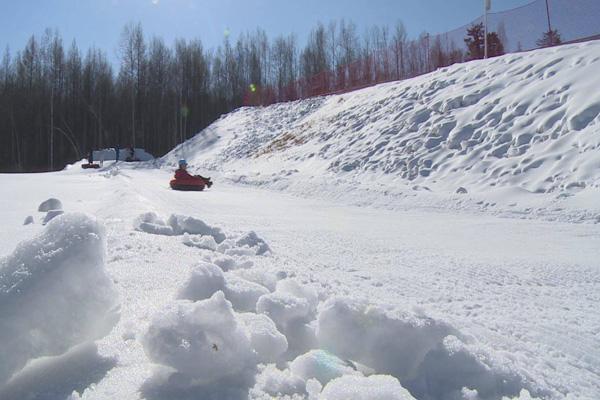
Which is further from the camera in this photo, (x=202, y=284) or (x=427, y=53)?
(x=427, y=53)

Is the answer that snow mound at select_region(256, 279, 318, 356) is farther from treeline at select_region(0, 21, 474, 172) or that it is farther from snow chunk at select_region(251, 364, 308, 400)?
treeline at select_region(0, 21, 474, 172)

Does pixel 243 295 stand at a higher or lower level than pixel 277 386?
higher

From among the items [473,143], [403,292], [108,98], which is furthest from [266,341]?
[108,98]

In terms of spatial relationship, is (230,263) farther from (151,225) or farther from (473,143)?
(473,143)

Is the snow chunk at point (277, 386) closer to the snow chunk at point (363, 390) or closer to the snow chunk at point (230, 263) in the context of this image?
the snow chunk at point (363, 390)

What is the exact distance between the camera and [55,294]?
1.18 m

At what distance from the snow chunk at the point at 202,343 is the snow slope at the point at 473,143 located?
5.31 meters

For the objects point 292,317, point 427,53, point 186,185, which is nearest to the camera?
point 292,317

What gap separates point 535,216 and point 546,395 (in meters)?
4.99

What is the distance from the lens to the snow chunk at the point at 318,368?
1.20 m

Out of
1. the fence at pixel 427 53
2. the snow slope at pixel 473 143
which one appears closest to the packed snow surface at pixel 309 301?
the snow slope at pixel 473 143

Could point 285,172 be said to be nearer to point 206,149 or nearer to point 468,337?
point 468,337

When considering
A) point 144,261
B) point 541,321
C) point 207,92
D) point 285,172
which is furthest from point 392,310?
point 207,92

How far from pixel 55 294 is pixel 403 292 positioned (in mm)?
1639
